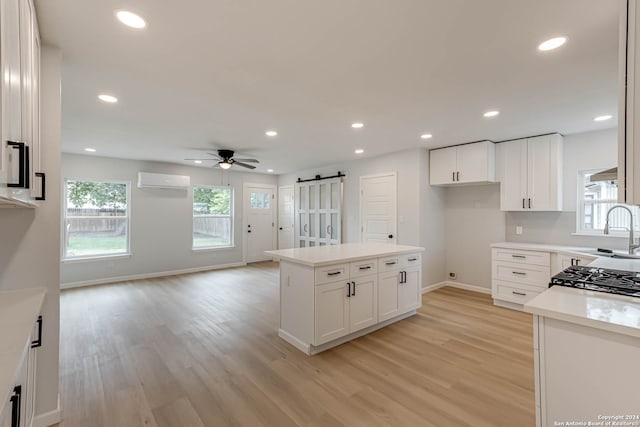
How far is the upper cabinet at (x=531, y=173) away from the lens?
4055 mm

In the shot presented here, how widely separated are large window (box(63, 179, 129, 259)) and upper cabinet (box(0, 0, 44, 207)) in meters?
4.92

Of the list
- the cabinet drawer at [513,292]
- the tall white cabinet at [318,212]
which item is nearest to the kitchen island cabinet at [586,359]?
the cabinet drawer at [513,292]

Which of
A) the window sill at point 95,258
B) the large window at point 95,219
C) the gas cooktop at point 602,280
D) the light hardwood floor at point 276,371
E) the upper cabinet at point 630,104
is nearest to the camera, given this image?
the upper cabinet at point 630,104

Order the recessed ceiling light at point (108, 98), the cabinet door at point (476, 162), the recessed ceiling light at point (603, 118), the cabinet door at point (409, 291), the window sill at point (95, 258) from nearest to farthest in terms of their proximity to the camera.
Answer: the recessed ceiling light at point (108, 98), the recessed ceiling light at point (603, 118), the cabinet door at point (409, 291), the cabinet door at point (476, 162), the window sill at point (95, 258)

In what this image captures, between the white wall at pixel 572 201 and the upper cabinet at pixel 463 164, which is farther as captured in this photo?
the upper cabinet at pixel 463 164

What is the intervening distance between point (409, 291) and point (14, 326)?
3.60 metres

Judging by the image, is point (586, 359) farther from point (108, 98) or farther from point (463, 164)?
point (108, 98)

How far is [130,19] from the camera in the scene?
170 cm

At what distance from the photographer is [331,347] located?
9.80ft

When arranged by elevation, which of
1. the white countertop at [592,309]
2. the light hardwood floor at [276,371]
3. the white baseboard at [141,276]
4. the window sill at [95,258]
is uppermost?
the white countertop at [592,309]

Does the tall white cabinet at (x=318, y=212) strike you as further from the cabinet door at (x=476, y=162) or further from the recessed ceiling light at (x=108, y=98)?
the recessed ceiling light at (x=108, y=98)

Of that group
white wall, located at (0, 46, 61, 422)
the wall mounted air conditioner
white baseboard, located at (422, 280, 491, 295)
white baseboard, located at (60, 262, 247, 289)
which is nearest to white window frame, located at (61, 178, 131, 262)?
the wall mounted air conditioner

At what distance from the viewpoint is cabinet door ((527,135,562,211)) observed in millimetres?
4043

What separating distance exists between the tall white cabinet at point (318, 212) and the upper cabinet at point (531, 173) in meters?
3.08
